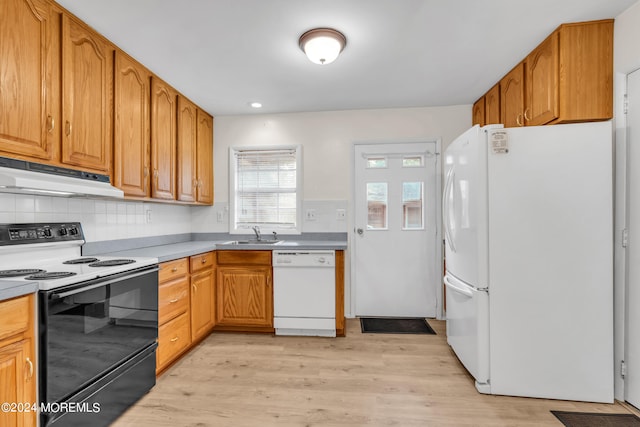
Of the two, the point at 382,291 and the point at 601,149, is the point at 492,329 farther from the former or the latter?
the point at 382,291

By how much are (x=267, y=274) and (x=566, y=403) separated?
236 cm

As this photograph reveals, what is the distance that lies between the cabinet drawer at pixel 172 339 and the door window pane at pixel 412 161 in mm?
2610

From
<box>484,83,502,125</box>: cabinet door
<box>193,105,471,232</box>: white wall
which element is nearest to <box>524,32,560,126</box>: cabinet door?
<box>484,83,502,125</box>: cabinet door

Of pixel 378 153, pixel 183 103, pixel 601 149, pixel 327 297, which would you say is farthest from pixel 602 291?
pixel 183 103

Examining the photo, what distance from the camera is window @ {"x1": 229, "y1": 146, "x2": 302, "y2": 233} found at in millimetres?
3627

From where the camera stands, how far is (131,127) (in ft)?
7.54

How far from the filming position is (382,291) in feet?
11.3

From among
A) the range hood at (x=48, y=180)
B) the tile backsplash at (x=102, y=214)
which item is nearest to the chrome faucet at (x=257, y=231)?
the tile backsplash at (x=102, y=214)

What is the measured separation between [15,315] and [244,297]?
1889 millimetres

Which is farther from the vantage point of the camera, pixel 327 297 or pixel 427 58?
pixel 327 297

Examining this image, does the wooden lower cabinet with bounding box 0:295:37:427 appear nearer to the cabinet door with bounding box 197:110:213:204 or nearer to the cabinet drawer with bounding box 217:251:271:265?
the cabinet drawer with bounding box 217:251:271:265

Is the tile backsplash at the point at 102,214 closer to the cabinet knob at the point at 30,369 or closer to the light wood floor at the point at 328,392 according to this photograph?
the cabinet knob at the point at 30,369

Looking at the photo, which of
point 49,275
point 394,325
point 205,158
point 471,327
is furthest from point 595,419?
point 205,158

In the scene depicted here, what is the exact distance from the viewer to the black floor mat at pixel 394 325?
121 inches
